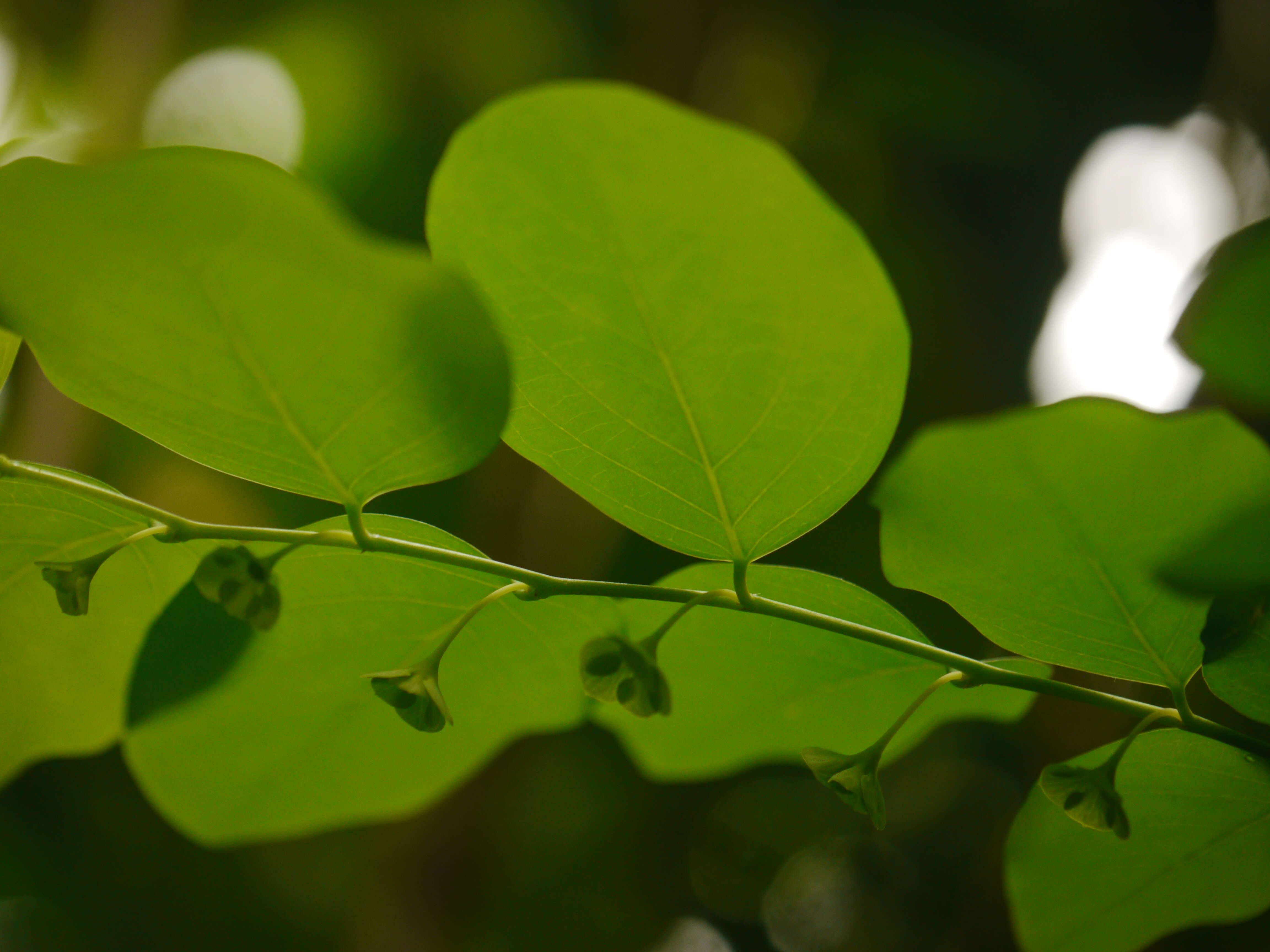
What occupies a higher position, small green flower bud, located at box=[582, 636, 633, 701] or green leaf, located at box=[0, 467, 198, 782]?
small green flower bud, located at box=[582, 636, 633, 701]

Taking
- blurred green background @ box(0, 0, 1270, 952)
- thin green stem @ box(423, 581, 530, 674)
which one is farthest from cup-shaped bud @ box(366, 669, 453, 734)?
blurred green background @ box(0, 0, 1270, 952)

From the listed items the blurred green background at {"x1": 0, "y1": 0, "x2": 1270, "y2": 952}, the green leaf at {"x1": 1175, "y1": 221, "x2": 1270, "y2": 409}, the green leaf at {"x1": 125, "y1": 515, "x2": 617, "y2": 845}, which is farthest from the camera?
the blurred green background at {"x1": 0, "y1": 0, "x2": 1270, "y2": 952}

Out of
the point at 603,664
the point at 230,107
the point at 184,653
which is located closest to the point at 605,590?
the point at 603,664

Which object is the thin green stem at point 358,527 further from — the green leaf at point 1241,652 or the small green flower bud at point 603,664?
the green leaf at point 1241,652

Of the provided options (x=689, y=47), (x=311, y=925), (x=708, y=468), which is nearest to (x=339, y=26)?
(x=689, y=47)

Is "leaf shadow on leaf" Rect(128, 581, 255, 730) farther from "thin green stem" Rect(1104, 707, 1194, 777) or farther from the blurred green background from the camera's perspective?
the blurred green background

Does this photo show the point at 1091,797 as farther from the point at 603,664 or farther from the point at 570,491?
the point at 570,491

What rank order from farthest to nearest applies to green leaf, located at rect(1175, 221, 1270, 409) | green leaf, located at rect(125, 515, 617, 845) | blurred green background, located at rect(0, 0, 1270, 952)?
blurred green background, located at rect(0, 0, 1270, 952), green leaf, located at rect(125, 515, 617, 845), green leaf, located at rect(1175, 221, 1270, 409)

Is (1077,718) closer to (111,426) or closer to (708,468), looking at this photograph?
(708,468)
